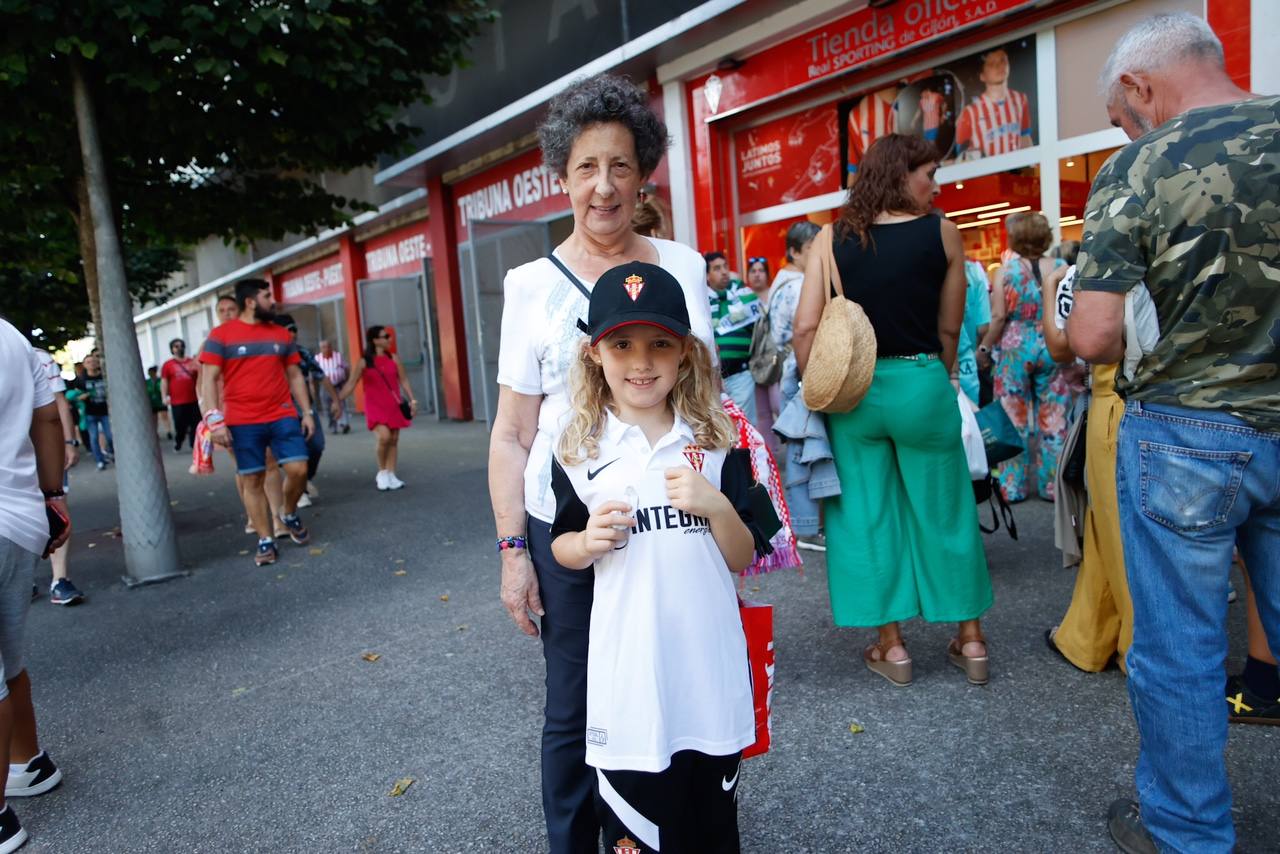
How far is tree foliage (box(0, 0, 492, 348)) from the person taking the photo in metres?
5.21

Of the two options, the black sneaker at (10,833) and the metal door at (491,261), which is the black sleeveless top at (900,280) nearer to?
the black sneaker at (10,833)

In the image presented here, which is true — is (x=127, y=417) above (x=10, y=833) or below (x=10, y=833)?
above

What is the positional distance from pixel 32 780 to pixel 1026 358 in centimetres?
598

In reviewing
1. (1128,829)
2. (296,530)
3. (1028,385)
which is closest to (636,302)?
(1128,829)

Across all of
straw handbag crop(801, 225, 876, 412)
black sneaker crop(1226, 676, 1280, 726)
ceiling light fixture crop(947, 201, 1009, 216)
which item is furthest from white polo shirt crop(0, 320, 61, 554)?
ceiling light fixture crop(947, 201, 1009, 216)

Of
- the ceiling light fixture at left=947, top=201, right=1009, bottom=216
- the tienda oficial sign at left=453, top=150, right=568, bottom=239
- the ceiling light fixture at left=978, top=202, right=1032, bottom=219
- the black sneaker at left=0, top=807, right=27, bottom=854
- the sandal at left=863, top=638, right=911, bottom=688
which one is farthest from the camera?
the tienda oficial sign at left=453, top=150, right=568, bottom=239

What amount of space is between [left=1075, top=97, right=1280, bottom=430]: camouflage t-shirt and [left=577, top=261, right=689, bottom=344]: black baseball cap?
1076 mm

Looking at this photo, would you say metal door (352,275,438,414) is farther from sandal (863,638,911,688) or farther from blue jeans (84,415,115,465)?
sandal (863,638,911,688)

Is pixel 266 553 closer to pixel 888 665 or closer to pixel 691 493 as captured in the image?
pixel 888 665

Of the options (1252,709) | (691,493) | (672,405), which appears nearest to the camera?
(691,493)

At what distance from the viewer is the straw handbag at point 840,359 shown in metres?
3.17

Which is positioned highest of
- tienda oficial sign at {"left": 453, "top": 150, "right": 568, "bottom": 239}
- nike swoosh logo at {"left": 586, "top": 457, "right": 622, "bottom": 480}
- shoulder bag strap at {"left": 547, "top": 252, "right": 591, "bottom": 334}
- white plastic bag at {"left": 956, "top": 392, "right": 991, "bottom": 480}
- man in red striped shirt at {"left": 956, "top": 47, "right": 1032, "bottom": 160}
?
tienda oficial sign at {"left": 453, "top": 150, "right": 568, "bottom": 239}

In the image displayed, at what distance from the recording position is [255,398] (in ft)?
21.1

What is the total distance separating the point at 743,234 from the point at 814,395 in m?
7.69
